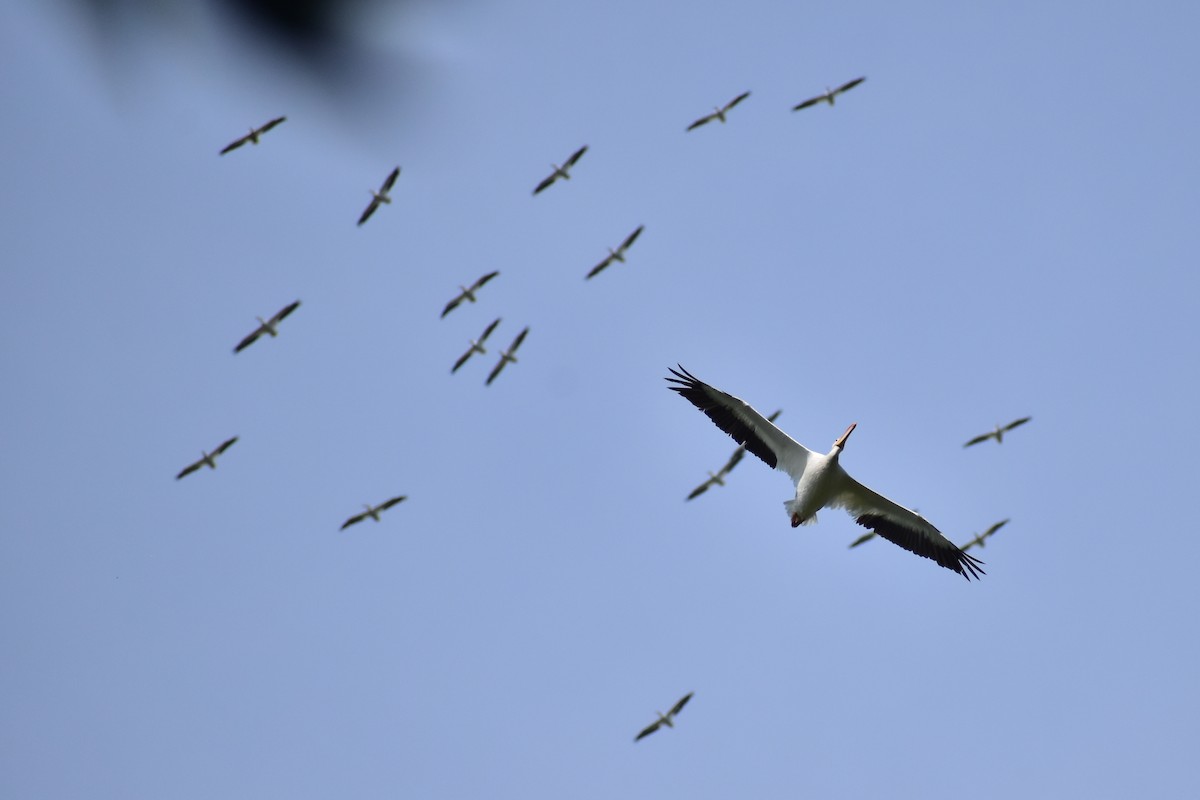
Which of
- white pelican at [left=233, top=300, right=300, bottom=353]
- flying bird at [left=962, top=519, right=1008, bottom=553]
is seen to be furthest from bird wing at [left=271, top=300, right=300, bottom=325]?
flying bird at [left=962, top=519, right=1008, bottom=553]

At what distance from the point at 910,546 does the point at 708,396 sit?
18.8 ft

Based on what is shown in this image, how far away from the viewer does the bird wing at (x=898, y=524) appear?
2822 centimetres

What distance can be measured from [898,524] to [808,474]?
8.69 feet

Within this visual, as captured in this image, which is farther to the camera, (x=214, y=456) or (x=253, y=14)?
(x=214, y=456)

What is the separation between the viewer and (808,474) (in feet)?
91.3

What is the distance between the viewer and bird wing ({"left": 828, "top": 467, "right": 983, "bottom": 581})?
28.2m

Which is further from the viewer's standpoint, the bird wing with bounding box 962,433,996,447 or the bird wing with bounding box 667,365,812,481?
the bird wing with bounding box 962,433,996,447

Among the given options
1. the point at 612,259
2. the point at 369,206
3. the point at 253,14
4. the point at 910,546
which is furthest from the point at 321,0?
the point at 612,259

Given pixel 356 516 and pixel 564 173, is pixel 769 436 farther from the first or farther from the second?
pixel 356 516

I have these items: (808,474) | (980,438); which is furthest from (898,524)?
(980,438)

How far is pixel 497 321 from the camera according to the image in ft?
138

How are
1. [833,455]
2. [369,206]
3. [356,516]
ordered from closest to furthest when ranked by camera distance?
1. [833,455]
2. [369,206]
3. [356,516]

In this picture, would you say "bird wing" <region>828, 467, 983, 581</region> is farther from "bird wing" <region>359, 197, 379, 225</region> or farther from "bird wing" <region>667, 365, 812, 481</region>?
"bird wing" <region>359, 197, 379, 225</region>

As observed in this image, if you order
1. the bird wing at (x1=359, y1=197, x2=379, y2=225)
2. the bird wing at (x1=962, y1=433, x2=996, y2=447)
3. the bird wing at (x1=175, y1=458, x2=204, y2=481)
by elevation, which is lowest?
the bird wing at (x1=175, y1=458, x2=204, y2=481)
